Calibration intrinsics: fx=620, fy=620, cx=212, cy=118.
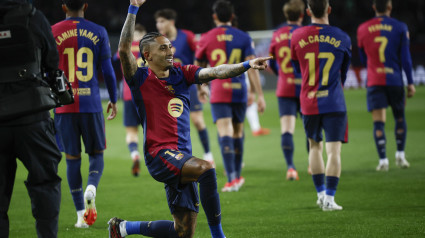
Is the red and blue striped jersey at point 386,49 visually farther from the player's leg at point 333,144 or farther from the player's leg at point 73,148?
the player's leg at point 73,148

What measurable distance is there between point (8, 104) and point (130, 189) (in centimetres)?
494

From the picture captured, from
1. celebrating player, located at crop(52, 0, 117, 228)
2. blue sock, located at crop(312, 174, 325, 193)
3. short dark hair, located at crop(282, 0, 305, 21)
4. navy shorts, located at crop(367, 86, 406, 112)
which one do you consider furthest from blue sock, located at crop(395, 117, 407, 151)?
celebrating player, located at crop(52, 0, 117, 228)

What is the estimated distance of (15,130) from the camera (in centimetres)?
405

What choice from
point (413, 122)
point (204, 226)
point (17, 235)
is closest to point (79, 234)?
point (17, 235)

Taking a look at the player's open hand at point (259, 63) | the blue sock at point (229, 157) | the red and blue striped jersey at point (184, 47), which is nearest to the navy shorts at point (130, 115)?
the red and blue striped jersey at point (184, 47)

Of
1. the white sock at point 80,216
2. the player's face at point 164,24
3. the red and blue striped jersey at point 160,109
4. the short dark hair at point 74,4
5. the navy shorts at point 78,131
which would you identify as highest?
the short dark hair at point 74,4

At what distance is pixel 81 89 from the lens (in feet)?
21.0

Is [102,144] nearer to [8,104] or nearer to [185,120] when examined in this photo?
[185,120]

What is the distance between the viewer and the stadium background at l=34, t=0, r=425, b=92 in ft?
88.9

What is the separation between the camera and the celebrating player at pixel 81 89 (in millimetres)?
6336

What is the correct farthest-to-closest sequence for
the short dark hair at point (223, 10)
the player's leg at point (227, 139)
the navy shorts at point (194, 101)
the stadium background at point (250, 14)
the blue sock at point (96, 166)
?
1. the stadium background at point (250, 14)
2. the navy shorts at point (194, 101)
3. the short dark hair at point (223, 10)
4. the player's leg at point (227, 139)
5. the blue sock at point (96, 166)

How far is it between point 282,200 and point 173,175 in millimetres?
3083

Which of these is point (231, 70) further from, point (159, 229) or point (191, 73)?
point (159, 229)

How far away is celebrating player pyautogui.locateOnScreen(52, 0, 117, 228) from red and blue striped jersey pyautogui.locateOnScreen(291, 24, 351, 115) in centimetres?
208
